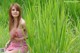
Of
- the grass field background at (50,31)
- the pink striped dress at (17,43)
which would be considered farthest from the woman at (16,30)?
the grass field background at (50,31)

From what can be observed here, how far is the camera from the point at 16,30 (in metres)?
3.38

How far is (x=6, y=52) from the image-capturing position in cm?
353

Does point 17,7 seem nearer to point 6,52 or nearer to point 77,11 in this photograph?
point 6,52

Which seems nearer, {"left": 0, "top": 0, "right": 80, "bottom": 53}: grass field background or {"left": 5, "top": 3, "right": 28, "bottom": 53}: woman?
{"left": 0, "top": 0, "right": 80, "bottom": 53}: grass field background

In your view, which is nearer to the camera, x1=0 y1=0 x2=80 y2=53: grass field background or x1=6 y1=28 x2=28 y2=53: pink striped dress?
x1=0 y1=0 x2=80 y2=53: grass field background

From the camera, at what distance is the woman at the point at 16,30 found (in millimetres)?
3338

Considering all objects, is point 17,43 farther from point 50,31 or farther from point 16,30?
point 50,31

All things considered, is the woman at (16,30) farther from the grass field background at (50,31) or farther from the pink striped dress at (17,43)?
the grass field background at (50,31)

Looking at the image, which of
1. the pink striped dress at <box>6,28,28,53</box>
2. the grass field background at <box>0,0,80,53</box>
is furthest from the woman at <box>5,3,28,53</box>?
the grass field background at <box>0,0,80,53</box>

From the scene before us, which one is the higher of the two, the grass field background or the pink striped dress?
the grass field background

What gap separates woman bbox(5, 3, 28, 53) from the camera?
3.34 meters

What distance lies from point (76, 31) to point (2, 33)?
119 centimetres

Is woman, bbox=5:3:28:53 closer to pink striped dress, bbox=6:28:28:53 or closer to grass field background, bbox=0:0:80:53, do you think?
pink striped dress, bbox=6:28:28:53

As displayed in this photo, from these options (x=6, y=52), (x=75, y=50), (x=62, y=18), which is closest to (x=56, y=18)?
(x=62, y=18)
